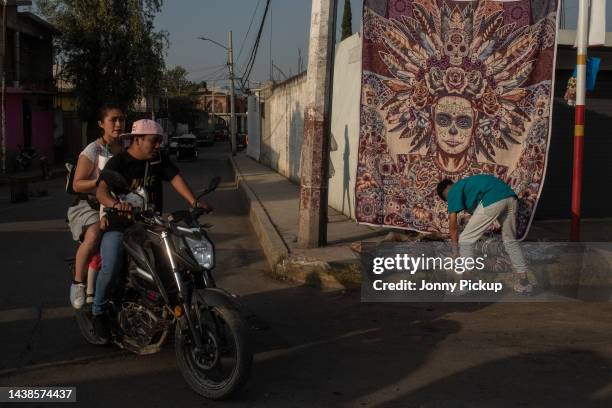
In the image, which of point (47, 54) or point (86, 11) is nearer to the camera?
point (86, 11)

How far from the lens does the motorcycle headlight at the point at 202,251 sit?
15.2ft

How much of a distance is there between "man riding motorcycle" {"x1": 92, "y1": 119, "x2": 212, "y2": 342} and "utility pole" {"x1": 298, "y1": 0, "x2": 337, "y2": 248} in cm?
361

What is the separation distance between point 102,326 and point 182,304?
111 centimetres

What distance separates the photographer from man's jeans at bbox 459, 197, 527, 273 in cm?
732

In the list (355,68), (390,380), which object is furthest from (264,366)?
(355,68)

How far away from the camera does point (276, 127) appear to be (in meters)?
26.1

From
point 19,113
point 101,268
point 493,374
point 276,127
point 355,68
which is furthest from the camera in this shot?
point 19,113

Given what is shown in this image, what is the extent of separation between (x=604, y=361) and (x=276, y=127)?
21.4m

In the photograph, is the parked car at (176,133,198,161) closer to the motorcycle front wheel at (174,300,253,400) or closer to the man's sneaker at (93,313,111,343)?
the man's sneaker at (93,313,111,343)

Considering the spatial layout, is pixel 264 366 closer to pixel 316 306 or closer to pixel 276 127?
pixel 316 306

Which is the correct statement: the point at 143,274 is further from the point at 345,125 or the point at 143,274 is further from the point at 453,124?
the point at 345,125

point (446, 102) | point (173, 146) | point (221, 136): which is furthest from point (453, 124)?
point (221, 136)

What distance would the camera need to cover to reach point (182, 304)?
462 cm

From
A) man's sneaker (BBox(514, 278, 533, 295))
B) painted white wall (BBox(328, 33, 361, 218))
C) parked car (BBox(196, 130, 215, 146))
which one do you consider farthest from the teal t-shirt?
parked car (BBox(196, 130, 215, 146))
